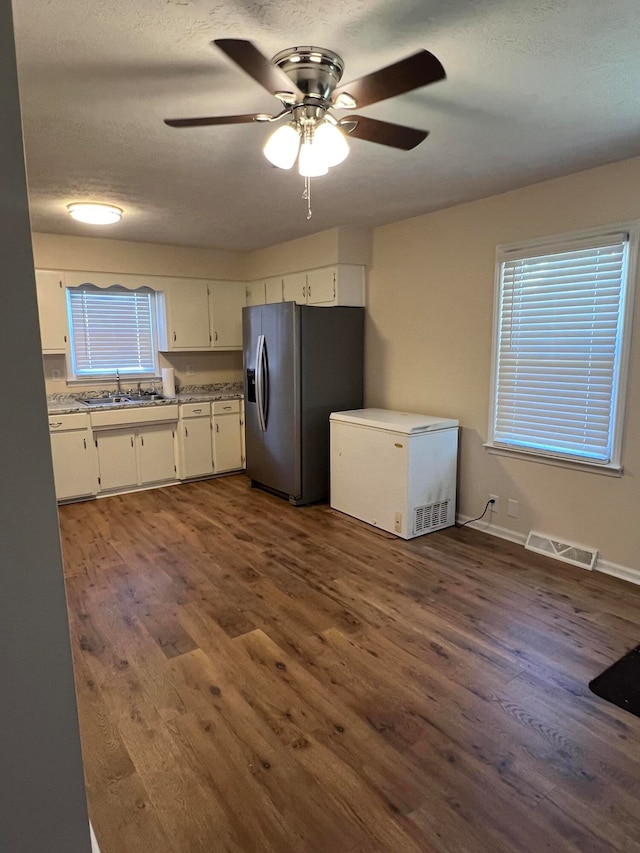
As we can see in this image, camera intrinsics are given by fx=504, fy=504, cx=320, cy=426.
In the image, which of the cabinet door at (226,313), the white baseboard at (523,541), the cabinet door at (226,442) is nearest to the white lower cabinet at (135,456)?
the cabinet door at (226,442)

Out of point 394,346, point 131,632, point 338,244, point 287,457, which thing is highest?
point 338,244

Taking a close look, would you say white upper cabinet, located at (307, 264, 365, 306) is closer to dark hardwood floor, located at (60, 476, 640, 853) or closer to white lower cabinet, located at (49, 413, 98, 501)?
dark hardwood floor, located at (60, 476, 640, 853)

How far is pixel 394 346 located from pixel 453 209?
1205 mm

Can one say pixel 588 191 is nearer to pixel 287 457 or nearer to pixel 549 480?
pixel 549 480

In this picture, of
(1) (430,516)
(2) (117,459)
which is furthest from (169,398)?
(1) (430,516)

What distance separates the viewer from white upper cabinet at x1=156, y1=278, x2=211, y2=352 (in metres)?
5.31

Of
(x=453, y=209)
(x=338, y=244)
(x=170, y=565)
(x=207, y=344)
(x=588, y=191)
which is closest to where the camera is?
(x=588, y=191)

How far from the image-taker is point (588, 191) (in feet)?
10.0

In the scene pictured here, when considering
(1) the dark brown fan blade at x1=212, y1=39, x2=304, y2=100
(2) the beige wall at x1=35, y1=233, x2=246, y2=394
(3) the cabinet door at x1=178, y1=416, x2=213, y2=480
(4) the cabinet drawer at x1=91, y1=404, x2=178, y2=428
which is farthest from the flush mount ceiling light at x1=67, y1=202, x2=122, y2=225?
(1) the dark brown fan blade at x1=212, y1=39, x2=304, y2=100

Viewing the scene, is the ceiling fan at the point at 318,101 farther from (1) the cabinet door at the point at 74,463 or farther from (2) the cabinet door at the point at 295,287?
(1) the cabinet door at the point at 74,463

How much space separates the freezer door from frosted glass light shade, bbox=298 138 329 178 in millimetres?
2234

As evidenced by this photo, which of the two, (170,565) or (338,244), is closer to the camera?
(170,565)

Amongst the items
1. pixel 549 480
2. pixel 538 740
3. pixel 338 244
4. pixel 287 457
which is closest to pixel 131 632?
pixel 538 740

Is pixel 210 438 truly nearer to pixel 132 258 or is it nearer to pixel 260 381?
pixel 260 381
